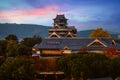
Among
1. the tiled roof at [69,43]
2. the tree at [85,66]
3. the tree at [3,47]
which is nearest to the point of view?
the tree at [85,66]

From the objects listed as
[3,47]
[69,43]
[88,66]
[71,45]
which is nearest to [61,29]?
[3,47]

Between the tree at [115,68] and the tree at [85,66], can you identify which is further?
the tree at [115,68]

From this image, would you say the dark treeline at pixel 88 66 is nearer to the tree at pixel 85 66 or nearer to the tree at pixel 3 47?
the tree at pixel 85 66

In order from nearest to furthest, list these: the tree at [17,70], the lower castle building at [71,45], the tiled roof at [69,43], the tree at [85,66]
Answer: the tree at [17,70] < the tree at [85,66] < the lower castle building at [71,45] < the tiled roof at [69,43]

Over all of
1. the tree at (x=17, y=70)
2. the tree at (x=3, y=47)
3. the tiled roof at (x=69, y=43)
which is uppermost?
the tree at (x=17, y=70)

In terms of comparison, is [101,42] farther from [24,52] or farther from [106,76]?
[106,76]

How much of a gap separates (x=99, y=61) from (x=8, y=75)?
1796 centimetres

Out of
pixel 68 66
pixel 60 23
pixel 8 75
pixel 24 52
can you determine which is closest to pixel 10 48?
pixel 24 52

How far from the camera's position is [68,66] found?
71.4 metres

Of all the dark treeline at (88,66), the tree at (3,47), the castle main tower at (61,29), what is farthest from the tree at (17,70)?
the castle main tower at (61,29)

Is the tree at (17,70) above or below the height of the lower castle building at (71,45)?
above

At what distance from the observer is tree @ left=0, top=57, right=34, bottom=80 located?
203 ft

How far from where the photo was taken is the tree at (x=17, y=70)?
61828 mm

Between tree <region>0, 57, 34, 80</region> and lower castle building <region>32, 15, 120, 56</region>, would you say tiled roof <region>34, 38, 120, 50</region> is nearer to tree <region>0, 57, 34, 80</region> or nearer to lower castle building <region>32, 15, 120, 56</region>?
lower castle building <region>32, 15, 120, 56</region>
